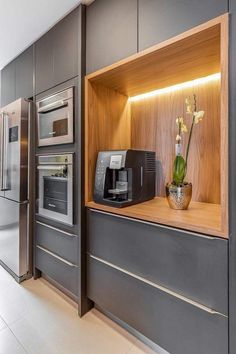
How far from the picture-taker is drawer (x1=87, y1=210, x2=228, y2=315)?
3.30 ft

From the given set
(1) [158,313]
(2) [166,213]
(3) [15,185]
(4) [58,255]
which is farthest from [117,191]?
(3) [15,185]

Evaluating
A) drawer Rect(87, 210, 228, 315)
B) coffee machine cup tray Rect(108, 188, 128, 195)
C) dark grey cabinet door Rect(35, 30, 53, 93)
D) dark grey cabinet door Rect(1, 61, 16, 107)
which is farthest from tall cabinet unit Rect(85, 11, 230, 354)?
dark grey cabinet door Rect(1, 61, 16, 107)

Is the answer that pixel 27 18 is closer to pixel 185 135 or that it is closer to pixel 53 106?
pixel 53 106

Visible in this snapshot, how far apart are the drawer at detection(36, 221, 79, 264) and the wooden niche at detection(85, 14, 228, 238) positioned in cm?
39

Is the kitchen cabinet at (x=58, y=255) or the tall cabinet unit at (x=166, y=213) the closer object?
the tall cabinet unit at (x=166, y=213)

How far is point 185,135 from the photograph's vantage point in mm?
1646

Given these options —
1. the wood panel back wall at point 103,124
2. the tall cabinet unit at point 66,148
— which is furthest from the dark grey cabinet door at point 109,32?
the wood panel back wall at point 103,124

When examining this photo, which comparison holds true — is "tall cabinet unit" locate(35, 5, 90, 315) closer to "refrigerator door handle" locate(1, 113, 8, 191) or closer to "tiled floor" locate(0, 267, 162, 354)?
"tiled floor" locate(0, 267, 162, 354)

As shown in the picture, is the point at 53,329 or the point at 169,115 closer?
the point at 53,329

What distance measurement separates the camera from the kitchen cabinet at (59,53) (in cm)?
166

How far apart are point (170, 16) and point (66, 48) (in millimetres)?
927

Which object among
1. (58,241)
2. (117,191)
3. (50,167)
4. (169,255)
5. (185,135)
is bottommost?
(58,241)

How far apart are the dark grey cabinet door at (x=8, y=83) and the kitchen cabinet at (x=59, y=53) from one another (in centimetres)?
59

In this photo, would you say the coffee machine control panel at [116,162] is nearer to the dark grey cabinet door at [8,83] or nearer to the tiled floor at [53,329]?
the tiled floor at [53,329]
